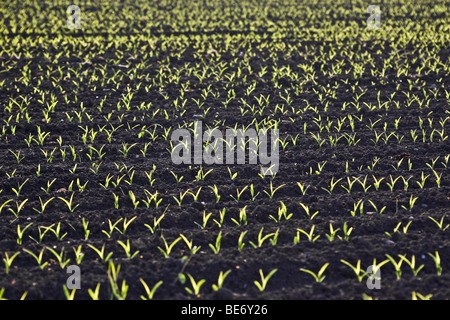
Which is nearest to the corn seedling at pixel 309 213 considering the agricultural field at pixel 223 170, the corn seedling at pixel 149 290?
the agricultural field at pixel 223 170

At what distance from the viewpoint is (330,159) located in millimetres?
4199

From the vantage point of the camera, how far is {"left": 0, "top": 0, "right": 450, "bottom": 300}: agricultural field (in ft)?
9.17

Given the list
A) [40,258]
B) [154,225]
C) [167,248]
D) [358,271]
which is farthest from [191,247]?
[358,271]

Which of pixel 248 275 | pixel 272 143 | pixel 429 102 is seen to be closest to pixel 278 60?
pixel 429 102

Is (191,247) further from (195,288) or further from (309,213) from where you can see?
(309,213)

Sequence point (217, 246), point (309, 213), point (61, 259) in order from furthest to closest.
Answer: point (309, 213) < point (217, 246) < point (61, 259)

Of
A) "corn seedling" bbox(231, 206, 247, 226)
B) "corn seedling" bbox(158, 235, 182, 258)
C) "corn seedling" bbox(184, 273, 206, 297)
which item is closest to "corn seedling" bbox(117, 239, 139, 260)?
"corn seedling" bbox(158, 235, 182, 258)

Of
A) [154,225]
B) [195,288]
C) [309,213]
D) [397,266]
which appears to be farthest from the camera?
[309,213]

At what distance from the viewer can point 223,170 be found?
4.04m

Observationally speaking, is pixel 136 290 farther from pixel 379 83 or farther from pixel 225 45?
pixel 225 45

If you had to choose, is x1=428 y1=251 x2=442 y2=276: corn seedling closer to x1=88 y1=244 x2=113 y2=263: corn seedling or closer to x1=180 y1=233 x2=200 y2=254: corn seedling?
x1=180 y1=233 x2=200 y2=254: corn seedling

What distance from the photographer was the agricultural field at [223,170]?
9.17ft

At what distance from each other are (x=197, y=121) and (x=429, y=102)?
107 inches

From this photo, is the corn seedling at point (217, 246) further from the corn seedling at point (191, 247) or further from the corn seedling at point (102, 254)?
the corn seedling at point (102, 254)
